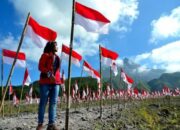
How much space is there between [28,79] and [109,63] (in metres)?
7.82

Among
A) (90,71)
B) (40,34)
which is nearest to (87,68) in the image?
(90,71)

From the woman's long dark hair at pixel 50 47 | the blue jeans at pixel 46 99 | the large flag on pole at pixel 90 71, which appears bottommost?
the blue jeans at pixel 46 99

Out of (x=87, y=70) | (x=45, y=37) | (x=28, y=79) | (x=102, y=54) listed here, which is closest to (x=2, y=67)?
(x=28, y=79)

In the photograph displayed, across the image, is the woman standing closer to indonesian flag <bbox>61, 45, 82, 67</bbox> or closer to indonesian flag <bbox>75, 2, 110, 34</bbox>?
indonesian flag <bbox>75, 2, 110, 34</bbox>

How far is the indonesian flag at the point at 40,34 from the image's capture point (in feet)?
48.3

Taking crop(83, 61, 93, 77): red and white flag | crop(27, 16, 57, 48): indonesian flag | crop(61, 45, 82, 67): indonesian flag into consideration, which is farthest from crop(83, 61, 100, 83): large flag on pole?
crop(27, 16, 57, 48): indonesian flag

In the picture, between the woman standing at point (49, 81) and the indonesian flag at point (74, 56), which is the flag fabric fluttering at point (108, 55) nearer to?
the indonesian flag at point (74, 56)

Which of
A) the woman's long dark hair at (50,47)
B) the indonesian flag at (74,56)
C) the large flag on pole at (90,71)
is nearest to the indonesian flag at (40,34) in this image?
the woman's long dark hair at (50,47)

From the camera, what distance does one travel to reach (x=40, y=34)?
14828 mm

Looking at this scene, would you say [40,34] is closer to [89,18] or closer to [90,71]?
[89,18]

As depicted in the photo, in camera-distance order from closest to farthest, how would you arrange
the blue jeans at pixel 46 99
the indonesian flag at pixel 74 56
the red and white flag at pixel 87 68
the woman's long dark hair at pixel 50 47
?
the blue jeans at pixel 46 99 < the woman's long dark hair at pixel 50 47 < the indonesian flag at pixel 74 56 < the red and white flag at pixel 87 68

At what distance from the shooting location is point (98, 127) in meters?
18.0

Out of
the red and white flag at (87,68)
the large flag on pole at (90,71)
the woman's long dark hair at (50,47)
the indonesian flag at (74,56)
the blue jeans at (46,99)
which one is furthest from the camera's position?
the red and white flag at (87,68)

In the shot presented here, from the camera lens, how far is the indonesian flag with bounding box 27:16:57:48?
1471cm
